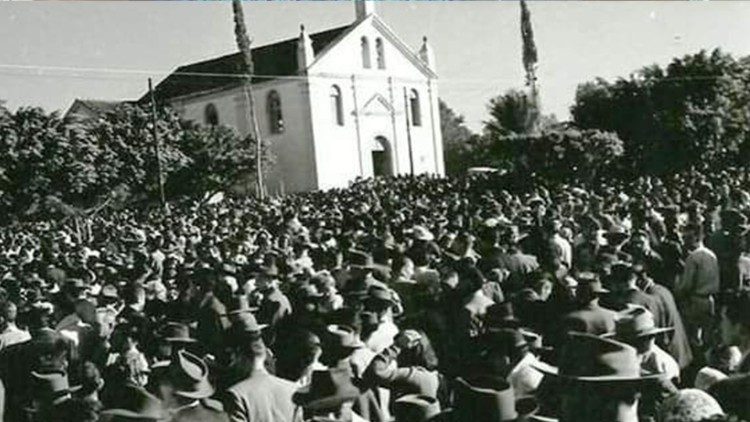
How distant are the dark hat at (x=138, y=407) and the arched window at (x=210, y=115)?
4597cm

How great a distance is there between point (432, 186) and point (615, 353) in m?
28.5

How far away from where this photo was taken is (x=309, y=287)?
760cm

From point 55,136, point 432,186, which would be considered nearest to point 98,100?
point 55,136

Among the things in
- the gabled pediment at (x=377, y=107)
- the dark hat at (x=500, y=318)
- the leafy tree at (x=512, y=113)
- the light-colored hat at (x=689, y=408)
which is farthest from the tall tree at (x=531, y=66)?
the light-colored hat at (x=689, y=408)

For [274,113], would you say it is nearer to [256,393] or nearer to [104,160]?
[104,160]

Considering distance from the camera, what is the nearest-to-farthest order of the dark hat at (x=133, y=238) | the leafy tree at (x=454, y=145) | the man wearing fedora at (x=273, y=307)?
the man wearing fedora at (x=273, y=307), the dark hat at (x=133, y=238), the leafy tree at (x=454, y=145)

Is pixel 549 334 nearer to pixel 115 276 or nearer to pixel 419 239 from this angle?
pixel 419 239

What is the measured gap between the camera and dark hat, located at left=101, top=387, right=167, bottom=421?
171 inches

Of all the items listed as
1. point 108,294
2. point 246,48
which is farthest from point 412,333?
point 246,48

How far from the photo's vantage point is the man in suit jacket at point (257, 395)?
4797 mm

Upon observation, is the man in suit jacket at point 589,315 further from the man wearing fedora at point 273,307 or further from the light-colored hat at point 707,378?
the man wearing fedora at point 273,307

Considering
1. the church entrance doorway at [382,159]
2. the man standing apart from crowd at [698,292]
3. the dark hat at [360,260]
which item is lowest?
the man standing apart from crowd at [698,292]

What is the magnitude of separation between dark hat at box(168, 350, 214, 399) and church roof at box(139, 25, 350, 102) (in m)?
40.0

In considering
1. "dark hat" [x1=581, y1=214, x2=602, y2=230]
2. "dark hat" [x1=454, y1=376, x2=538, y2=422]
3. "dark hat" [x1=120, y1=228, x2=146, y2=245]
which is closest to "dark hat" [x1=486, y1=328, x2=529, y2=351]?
"dark hat" [x1=454, y1=376, x2=538, y2=422]
